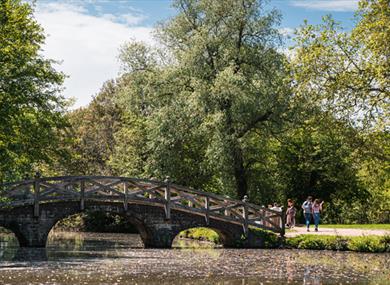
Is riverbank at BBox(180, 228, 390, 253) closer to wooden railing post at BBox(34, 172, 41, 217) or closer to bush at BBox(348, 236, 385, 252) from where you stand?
bush at BBox(348, 236, 385, 252)

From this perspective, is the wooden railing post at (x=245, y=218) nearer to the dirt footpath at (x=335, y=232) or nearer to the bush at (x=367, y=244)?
the dirt footpath at (x=335, y=232)

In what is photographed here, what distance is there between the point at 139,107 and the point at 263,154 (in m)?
8.39

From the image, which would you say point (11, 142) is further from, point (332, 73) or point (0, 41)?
point (332, 73)

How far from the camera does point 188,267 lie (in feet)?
69.0

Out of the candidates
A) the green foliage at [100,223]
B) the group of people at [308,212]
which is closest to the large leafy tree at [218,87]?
the group of people at [308,212]

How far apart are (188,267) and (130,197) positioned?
9.21 m

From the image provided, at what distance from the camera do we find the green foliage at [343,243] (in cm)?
2730

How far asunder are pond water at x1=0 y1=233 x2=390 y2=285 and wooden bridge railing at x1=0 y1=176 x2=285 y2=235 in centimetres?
223

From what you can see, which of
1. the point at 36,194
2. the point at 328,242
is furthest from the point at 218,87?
the point at 36,194

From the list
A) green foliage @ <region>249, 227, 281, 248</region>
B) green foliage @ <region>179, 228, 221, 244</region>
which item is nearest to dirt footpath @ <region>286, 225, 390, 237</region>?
green foliage @ <region>249, 227, 281, 248</region>

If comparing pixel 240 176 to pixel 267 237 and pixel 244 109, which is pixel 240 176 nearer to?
pixel 244 109

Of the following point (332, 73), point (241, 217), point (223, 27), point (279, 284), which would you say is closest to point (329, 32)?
point (332, 73)

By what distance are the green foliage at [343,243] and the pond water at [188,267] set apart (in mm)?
869

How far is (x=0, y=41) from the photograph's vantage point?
27.7 metres
